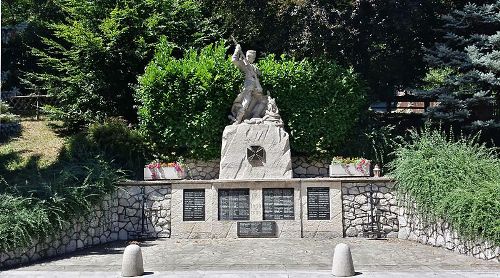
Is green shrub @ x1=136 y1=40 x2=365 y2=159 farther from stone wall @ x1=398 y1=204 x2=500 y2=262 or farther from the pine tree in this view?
stone wall @ x1=398 y1=204 x2=500 y2=262

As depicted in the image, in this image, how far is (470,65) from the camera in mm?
15352

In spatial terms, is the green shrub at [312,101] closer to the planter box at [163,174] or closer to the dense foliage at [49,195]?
the planter box at [163,174]

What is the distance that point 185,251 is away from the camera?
39.0 feet

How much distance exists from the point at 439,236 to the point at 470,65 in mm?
5820

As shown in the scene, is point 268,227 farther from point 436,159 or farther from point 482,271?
point 482,271

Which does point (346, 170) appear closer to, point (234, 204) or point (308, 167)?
Result: point (308, 167)

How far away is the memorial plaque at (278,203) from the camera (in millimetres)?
13617

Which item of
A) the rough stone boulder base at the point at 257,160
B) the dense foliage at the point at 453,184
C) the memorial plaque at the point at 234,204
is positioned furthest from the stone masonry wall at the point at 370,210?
the memorial plaque at the point at 234,204

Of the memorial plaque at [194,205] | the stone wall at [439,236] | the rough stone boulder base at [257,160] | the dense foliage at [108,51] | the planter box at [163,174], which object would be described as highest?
the dense foliage at [108,51]

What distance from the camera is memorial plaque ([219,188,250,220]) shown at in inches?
538

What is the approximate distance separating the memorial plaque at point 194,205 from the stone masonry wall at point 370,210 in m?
3.70

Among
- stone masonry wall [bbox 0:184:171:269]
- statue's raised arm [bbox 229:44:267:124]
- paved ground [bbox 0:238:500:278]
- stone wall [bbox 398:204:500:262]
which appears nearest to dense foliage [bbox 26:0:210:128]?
statue's raised arm [bbox 229:44:267:124]

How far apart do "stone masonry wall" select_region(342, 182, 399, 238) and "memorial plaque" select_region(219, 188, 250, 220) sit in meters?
2.54

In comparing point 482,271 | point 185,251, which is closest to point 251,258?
point 185,251
